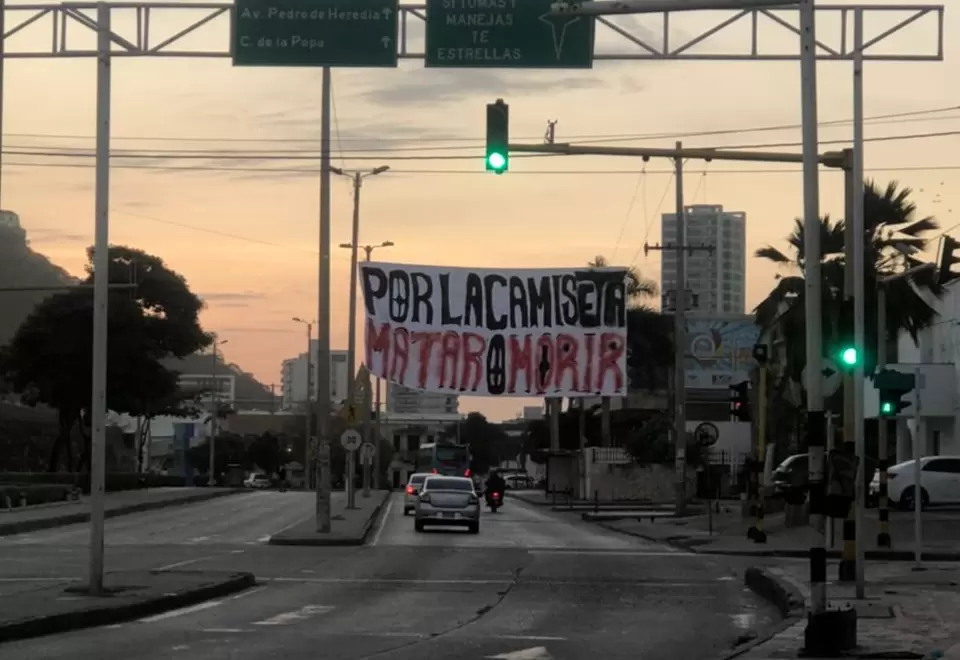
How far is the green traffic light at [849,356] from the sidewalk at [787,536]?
373 inches

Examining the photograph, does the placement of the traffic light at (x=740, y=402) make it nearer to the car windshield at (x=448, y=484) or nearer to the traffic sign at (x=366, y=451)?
the car windshield at (x=448, y=484)

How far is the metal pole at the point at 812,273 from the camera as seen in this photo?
1577cm

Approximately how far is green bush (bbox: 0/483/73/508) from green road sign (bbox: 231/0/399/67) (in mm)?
35088

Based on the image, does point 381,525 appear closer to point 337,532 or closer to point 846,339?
point 337,532

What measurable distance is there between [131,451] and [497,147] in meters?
121

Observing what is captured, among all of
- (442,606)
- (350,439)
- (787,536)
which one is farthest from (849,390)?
(350,439)

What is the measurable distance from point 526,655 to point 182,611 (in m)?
6.16

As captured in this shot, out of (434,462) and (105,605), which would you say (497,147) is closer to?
(105,605)

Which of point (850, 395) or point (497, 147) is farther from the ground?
point (497, 147)

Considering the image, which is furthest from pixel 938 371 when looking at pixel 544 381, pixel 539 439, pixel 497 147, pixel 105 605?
pixel 539 439

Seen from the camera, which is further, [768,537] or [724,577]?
[768,537]

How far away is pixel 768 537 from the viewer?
38.4 metres

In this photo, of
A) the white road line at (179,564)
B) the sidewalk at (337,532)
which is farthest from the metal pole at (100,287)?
the sidewalk at (337,532)

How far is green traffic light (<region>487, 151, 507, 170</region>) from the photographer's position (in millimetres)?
21469
